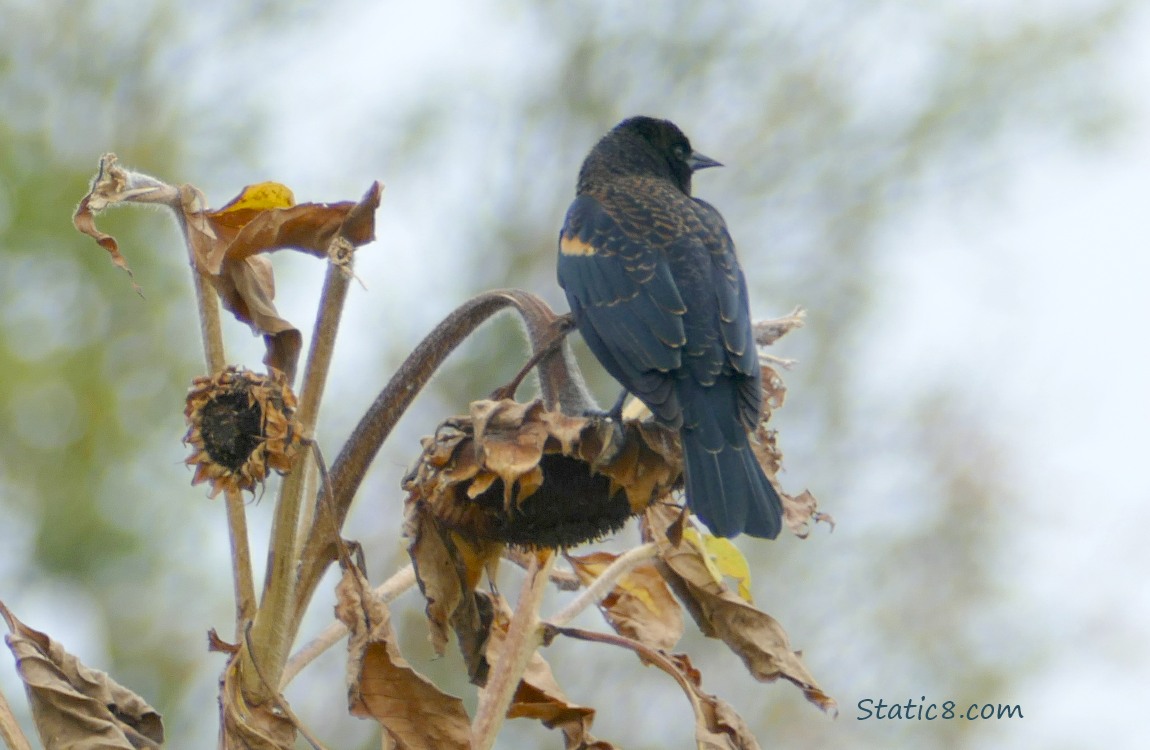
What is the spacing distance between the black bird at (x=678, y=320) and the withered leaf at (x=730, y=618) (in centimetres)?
15

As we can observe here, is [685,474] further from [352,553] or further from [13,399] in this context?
[13,399]

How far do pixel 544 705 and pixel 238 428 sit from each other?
73 centimetres

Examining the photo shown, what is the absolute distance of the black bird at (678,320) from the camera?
7.33 ft

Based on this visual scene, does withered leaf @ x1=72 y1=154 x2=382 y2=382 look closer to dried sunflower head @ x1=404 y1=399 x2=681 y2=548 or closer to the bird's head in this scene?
dried sunflower head @ x1=404 y1=399 x2=681 y2=548

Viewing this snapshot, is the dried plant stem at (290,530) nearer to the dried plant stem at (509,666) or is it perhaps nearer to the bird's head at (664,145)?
the dried plant stem at (509,666)

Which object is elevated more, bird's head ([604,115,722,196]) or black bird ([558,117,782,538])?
bird's head ([604,115,722,196])

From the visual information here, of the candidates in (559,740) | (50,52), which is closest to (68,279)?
(50,52)

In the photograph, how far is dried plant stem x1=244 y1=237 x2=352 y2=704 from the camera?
188 cm

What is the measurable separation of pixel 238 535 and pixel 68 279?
679cm

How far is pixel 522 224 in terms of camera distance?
9039mm

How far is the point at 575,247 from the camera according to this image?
317cm

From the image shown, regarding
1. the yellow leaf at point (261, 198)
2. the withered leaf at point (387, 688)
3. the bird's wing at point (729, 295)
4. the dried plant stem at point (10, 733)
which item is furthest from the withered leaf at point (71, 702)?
the bird's wing at point (729, 295)

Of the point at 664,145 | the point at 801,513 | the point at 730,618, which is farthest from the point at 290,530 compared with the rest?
the point at 664,145

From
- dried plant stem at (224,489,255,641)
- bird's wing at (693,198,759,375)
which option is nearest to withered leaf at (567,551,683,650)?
bird's wing at (693,198,759,375)
